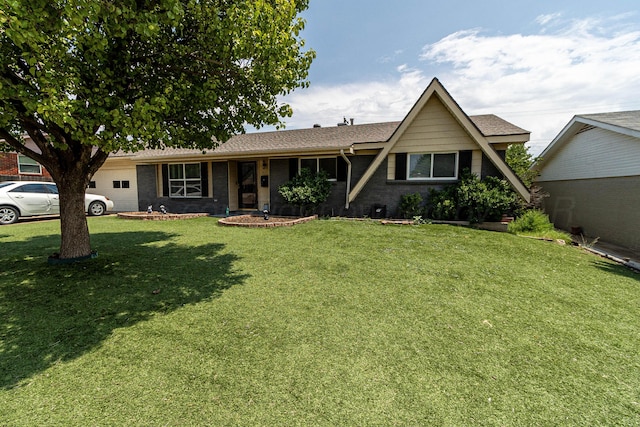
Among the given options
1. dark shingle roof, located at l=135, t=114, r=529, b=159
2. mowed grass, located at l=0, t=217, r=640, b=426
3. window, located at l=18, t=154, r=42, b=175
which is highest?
dark shingle roof, located at l=135, t=114, r=529, b=159

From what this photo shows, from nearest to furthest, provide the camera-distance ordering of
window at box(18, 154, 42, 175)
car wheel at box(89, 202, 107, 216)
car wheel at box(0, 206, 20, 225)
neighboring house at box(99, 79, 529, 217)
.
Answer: neighboring house at box(99, 79, 529, 217)
car wheel at box(0, 206, 20, 225)
car wheel at box(89, 202, 107, 216)
window at box(18, 154, 42, 175)

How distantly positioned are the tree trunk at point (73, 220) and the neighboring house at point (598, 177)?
1450cm

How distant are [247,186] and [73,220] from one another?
9.12m

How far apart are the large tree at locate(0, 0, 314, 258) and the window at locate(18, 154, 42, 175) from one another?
16.5 m

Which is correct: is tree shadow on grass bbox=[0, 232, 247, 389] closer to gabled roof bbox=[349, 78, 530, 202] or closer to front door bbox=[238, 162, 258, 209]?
gabled roof bbox=[349, 78, 530, 202]

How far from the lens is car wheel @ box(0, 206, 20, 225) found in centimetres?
1069

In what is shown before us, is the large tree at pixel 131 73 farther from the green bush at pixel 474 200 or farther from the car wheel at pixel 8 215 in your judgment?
the car wheel at pixel 8 215

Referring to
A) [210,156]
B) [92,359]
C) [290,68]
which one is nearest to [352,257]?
[290,68]

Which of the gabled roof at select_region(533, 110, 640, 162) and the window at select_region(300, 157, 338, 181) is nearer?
the gabled roof at select_region(533, 110, 640, 162)

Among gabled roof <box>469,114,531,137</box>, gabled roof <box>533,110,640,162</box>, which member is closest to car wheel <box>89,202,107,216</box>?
gabled roof <box>469,114,531,137</box>

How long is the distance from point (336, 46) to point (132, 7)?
1057cm

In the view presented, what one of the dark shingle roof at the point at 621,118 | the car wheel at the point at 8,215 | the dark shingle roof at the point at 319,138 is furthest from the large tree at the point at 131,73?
the dark shingle roof at the point at 621,118

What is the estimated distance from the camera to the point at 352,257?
20.0ft

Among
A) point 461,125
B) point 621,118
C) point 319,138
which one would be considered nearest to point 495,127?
point 461,125
